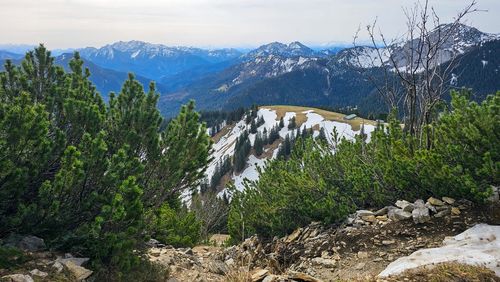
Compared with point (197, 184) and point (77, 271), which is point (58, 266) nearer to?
point (77, 271)

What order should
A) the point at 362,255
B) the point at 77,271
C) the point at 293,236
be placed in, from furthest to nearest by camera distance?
1. the point at 293,236
2. the point at 362,255
3. the point at 77,271

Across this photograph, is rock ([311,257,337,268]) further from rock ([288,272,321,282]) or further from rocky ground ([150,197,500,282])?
rock ([288,272,321,282])

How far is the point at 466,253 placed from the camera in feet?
18.8

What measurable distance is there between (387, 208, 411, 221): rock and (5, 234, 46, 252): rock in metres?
6.14

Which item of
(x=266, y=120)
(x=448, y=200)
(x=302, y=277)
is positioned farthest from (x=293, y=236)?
(x=266, y=120)

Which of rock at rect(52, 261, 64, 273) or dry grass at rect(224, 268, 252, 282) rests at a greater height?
dry grass at rect(224, 268, 252, 282)

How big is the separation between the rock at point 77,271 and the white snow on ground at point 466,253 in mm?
4071

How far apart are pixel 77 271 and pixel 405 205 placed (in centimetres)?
593

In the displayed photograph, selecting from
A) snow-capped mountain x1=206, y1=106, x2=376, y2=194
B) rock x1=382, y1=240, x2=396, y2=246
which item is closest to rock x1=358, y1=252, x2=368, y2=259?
rock x1=382, y1=240, x2=396, y2=246

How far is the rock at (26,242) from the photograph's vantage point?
6.05 meters

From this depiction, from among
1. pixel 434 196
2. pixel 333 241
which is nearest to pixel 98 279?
pixel 333 241

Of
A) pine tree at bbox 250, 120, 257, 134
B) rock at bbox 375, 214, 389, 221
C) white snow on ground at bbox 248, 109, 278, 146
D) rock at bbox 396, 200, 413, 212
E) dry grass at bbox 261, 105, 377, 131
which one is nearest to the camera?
rock at bbox 396, 200, 413, 212

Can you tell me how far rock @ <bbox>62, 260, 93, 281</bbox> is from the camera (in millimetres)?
5816

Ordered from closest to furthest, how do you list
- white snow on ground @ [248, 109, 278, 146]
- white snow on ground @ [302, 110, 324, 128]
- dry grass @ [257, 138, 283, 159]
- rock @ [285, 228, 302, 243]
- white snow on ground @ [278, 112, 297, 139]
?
1. rock @ [285, 228, 302, 243]
2. dry grass @ [257, 138, 283, 159]
3. white snow on ground @ [278, 112, 297, 139]
4. white snow on ground @ [302, 110, 324, 128]
5. white snow on ground @ [248, 109, 278, 146]
